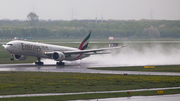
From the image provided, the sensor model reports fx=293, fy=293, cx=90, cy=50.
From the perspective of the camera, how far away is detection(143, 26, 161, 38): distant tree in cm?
16504

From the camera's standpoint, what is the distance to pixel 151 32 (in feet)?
543

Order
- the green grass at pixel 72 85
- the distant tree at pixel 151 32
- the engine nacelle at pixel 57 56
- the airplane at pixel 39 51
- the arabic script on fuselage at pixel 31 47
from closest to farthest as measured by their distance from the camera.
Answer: the green grass at pixel 72 85 → the airplane at pixel 39 51 → the arabic script on fuselage at pixel 31 47 → the engine nacelle at pixel 57 56 → the distant tree at pixel 151 32

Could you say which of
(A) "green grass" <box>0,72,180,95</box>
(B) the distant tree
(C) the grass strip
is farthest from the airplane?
(B) the distant tree

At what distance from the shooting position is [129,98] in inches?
956

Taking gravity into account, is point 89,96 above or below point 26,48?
below

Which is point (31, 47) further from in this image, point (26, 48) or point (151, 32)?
point (151, 32)

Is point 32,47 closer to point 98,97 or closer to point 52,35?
point 98,97

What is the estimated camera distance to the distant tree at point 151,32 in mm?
165038

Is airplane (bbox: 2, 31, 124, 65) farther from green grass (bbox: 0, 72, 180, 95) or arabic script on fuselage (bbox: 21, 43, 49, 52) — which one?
green grass (bbox: 0, 72, 180, 95)

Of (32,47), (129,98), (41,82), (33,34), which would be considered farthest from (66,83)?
(33,34)

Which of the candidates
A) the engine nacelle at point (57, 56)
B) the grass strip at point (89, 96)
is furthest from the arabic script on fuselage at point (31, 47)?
the grass strip at point (89, 96)

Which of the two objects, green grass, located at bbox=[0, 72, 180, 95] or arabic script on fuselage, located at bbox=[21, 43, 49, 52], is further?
arabic script on fuselage, located at bbox=[21, 43, 49, 52]

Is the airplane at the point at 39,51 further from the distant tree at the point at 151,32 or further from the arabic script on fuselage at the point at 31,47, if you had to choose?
the distant tree at the point at 151,32

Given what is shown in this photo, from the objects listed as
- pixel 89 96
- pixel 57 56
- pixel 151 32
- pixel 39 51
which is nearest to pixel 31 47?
pixel 39 51
